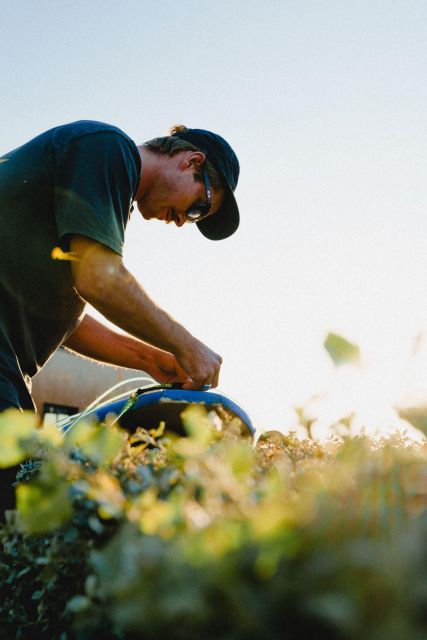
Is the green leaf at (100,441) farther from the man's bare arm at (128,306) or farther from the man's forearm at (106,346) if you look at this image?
the man's forearm at (106,346)

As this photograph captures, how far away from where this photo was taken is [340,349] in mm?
674

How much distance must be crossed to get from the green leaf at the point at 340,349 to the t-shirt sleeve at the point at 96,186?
1707 millimetres

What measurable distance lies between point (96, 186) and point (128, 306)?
20.3 inches

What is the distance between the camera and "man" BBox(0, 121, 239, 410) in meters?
2.30

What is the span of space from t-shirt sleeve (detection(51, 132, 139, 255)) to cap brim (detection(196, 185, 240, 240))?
4.32 feet

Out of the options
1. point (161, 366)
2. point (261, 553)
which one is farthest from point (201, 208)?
point (261, 553)

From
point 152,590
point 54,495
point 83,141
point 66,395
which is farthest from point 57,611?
point 66,395

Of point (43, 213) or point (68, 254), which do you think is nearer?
point (68, 254)

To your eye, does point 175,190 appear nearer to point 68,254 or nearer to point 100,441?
point 68,254

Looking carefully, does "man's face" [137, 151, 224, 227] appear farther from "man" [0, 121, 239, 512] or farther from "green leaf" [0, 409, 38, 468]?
"green leaf" [0, 409, 38, 468]

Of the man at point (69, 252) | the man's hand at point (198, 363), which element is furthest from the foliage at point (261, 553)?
the man's hand at point (198, 363)

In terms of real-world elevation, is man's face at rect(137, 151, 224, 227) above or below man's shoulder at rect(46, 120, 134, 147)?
below

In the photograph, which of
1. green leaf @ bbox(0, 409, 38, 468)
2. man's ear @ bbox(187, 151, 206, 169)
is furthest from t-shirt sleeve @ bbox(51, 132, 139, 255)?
green leaf @ bbox(0, 409, 38, 468)

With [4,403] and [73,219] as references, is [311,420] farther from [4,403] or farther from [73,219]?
[4,403]
